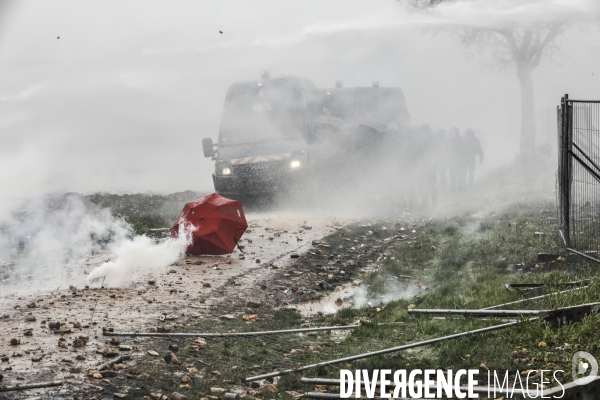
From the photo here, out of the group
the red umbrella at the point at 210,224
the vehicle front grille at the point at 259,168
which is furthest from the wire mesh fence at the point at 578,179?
the vehicle front grille at the point at 259,168

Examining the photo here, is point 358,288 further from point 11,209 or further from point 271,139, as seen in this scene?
point 11,209

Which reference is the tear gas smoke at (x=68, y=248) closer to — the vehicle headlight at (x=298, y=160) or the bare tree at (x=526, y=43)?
the vehicle headlight at (x=298, y=160)

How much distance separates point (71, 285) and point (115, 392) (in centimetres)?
375

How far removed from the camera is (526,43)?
24406mm

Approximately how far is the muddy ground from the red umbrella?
0.21 meters

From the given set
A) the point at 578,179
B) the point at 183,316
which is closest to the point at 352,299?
the point at 183,316

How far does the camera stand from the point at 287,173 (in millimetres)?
14672

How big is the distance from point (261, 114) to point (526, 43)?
13.3 m

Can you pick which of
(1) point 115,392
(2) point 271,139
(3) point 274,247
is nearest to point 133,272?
(3) point 274,247

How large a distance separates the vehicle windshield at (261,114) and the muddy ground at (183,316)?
3.90 metres

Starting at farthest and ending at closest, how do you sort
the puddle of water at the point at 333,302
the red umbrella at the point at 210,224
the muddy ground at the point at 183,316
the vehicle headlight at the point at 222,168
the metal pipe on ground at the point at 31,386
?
1. the vehicle headlight at the point at 222,168
2. the red umbrella at the point at 210,224
3. the puddle of water at the point at 333,302
4. the muddy ground at the point at 183,316
5. the metal pipe on ground at the point at 31,386

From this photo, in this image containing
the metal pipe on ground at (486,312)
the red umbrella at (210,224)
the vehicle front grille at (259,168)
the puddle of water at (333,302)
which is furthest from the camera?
the vehicle front grille at (259,168)

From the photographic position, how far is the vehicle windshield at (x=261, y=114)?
15047 millimetres

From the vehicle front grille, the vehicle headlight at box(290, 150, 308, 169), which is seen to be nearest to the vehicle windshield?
the vehicle headlight at box(290, 150, 308, 169)
